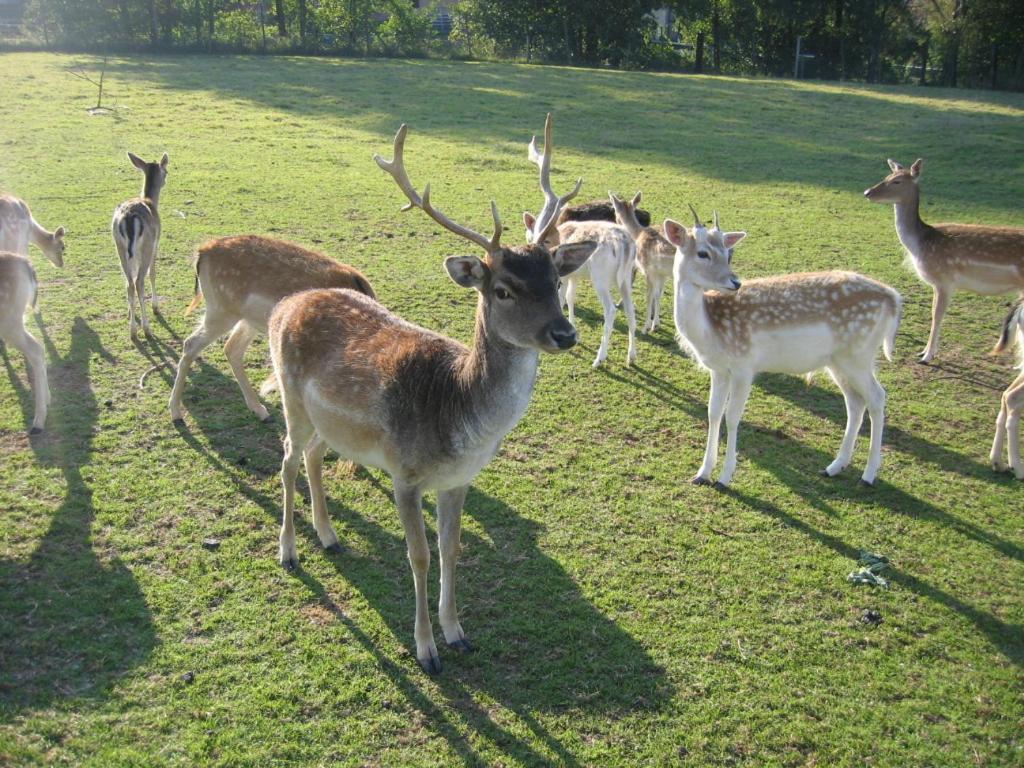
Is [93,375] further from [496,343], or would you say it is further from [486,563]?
[496,343]

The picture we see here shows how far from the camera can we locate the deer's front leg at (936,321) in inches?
319

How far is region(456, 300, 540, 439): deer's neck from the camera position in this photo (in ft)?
13.2

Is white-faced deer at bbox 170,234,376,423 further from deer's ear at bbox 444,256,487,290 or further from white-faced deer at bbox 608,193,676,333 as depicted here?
white-faced deer at bbox 608,193,676,333

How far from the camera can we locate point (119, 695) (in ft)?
13.0

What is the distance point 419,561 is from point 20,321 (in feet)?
13.1

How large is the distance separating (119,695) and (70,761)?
39 cm

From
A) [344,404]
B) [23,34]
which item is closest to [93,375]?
[344,404]

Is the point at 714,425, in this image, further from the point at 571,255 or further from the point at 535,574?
the point at 571,255

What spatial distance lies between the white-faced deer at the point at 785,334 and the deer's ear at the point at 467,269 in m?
2.52

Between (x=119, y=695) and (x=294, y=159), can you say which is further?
(x=294, y=159)

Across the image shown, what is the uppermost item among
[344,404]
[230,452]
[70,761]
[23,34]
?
[23,34]

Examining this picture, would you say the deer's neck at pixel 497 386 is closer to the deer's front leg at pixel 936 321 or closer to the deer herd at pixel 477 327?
the deer herd at pixel 477 327

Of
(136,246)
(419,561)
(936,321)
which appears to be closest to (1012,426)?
(936,321)

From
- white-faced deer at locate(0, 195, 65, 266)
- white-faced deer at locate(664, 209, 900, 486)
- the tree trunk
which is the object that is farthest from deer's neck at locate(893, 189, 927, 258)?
the tree trunk
